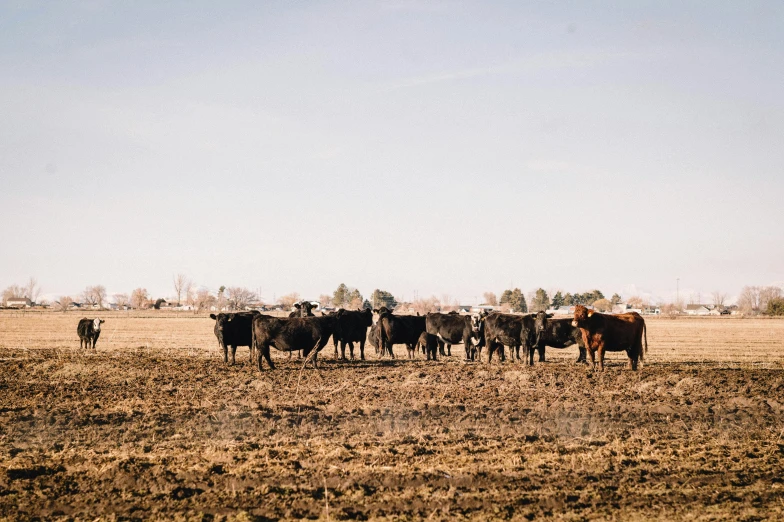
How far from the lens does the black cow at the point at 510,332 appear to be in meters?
21.9

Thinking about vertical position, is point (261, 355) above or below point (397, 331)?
below

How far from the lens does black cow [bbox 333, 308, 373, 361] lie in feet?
73.8

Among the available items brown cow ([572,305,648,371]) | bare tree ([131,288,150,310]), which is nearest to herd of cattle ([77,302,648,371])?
brown cow ([572,305,648,371])

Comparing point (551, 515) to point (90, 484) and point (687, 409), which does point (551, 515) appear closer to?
point (90, 484)

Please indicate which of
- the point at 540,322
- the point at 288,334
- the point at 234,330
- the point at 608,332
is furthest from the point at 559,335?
the point at 234,330

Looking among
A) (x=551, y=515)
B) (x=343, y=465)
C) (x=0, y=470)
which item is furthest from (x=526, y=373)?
(x=0, y=470)

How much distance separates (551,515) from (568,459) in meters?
2.36

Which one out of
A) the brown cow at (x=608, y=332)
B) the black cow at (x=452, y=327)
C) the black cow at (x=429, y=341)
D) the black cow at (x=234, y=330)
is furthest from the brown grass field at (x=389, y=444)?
the black cow at (x=429, y=341)

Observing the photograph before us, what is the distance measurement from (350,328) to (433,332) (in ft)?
11.3

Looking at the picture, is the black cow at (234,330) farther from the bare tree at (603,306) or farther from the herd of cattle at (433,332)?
the bare tree at (603,306)

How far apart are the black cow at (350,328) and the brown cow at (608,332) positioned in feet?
23.4

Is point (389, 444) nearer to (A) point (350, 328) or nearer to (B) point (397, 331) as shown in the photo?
(A) point (350, 328)

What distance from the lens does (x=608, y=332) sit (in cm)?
2002

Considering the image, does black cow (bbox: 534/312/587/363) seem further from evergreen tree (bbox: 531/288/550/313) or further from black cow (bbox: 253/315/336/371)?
evergreen tree (bbox: 531/288/550/313)
